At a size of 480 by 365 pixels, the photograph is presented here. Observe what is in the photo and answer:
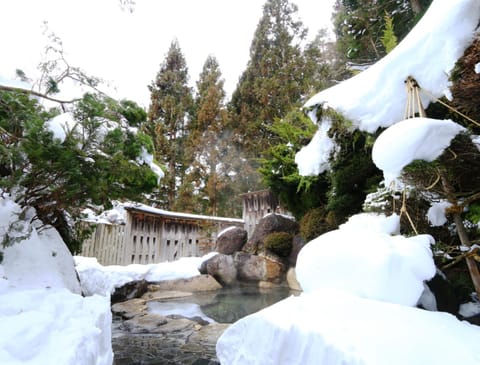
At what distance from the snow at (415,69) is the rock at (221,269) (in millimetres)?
5330

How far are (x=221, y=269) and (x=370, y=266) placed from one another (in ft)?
19.3

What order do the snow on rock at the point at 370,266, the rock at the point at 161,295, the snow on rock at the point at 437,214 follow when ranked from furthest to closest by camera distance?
the rock at the point at 161,295
the snow on rock at the point at 437,214
the snow on rock at the point at 370,266

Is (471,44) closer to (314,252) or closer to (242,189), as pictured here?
(314,252)

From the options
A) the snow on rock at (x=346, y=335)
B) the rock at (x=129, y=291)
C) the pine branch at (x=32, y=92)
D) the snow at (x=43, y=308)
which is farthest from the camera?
the rock at (x=129, y=291)

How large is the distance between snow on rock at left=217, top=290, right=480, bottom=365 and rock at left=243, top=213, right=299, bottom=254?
18.9ft

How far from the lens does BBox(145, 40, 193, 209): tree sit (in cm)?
1510

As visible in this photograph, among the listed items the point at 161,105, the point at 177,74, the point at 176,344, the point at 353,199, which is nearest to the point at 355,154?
the point at 353,199

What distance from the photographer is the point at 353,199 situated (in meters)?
4.46

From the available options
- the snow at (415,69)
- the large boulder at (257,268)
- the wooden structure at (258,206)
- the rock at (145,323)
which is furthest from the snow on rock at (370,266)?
the wooden structure at (258,206)

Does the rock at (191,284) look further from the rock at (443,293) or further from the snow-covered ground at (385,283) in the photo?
the rock at (443,293)

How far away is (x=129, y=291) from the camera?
5715 mm

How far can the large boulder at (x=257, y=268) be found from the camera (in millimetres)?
7310

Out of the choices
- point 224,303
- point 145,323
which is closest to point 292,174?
point 224,303

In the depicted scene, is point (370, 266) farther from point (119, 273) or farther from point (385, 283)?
point (119, 273)
